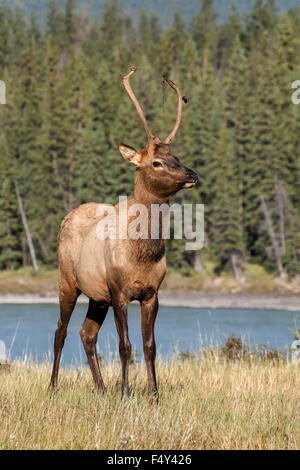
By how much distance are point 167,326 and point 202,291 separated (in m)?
17.0

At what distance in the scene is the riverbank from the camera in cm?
5116

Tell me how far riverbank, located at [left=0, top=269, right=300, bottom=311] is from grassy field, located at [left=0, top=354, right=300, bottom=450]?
138 ft

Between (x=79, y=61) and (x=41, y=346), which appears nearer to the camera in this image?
(x=41, y=346)

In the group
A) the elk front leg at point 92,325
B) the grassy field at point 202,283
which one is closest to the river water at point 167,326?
the grassy field at point 202,283

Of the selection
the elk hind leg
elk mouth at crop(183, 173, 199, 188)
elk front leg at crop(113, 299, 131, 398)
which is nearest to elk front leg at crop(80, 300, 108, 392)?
the elk hind leg

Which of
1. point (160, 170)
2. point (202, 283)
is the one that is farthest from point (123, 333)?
point (202, 283)

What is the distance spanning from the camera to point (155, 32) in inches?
4577

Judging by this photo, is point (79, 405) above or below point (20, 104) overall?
below

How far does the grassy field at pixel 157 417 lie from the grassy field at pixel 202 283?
45874 mm

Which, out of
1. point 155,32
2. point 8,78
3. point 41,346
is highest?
point 155,32

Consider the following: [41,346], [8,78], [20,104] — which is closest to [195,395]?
[41,346]

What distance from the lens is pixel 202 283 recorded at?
56.0 meters

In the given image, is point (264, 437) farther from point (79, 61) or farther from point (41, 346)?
point (79, 61)
